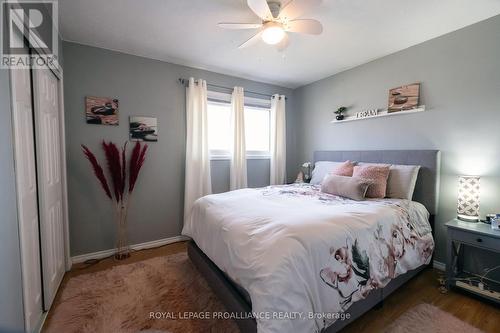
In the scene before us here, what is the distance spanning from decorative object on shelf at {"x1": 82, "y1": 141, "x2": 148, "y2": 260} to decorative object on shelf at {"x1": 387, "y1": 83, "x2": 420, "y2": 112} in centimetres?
319

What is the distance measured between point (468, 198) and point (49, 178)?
12.5 ft

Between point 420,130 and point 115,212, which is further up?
point 420,130

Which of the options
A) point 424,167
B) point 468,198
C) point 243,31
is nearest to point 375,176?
point 424,167

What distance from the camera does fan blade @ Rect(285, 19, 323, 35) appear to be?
179cm

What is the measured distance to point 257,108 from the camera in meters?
3.84

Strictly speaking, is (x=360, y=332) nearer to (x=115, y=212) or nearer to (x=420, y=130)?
(x=420, y=130)

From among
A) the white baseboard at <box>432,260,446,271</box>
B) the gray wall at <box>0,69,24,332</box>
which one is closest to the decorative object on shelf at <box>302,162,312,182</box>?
the white baseboard at <box>432,260,446,271</box>

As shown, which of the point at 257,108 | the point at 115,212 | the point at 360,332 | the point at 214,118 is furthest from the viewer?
the point at 257,108

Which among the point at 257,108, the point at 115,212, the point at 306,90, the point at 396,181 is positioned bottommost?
the point at 115,212

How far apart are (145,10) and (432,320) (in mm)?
3463

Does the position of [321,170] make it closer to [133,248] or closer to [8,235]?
[133,248]

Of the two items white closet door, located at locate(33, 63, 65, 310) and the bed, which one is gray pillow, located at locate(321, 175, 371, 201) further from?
white closet door, located at locate(33, 63, 65, 310)

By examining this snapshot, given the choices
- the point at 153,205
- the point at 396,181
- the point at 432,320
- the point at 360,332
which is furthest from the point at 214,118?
the point at 432,320

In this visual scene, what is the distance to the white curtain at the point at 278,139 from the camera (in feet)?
12.7
